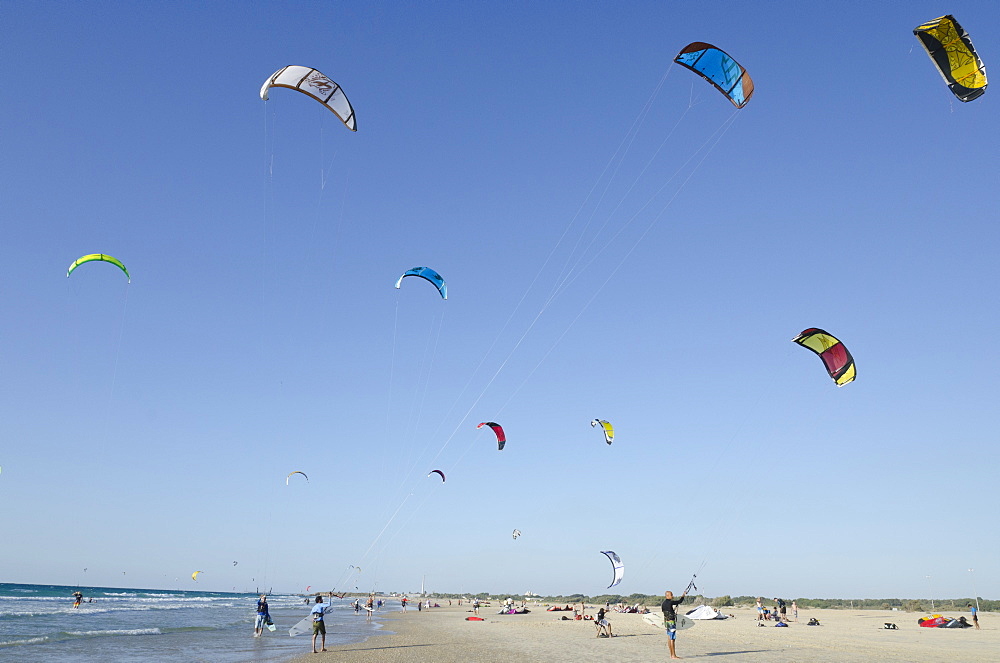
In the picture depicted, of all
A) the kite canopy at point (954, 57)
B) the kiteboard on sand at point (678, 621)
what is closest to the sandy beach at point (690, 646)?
the kiteboard on sand at point (678, 621)

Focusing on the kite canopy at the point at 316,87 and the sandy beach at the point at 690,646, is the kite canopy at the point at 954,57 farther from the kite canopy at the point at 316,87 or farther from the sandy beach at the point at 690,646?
the sandy beach at the point at 690,646

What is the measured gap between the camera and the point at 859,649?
46.0 ft

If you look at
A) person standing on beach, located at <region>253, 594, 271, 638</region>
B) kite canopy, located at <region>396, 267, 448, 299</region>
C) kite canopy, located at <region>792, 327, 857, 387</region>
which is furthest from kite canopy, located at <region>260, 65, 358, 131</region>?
person standing on beach, located at <region>253, 594, 271, 638</region>

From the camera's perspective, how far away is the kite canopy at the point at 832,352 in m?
15.1

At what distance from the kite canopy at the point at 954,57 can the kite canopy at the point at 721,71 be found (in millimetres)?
3013

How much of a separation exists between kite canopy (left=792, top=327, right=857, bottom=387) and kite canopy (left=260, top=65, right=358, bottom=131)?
11666mm

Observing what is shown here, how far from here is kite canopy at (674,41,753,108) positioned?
10781mm

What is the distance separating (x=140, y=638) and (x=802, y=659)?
18511 mm

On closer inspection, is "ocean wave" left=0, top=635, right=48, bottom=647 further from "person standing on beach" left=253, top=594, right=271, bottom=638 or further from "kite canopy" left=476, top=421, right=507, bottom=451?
"kite canopy" left=476, top=421, right=507, bottom=451

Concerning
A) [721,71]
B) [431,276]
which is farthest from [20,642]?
[721,71]

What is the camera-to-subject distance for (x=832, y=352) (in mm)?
15422

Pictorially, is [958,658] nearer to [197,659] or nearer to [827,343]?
[827,343]

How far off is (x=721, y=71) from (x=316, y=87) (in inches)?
303

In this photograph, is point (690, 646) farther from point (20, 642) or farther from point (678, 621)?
point (20, 642)
